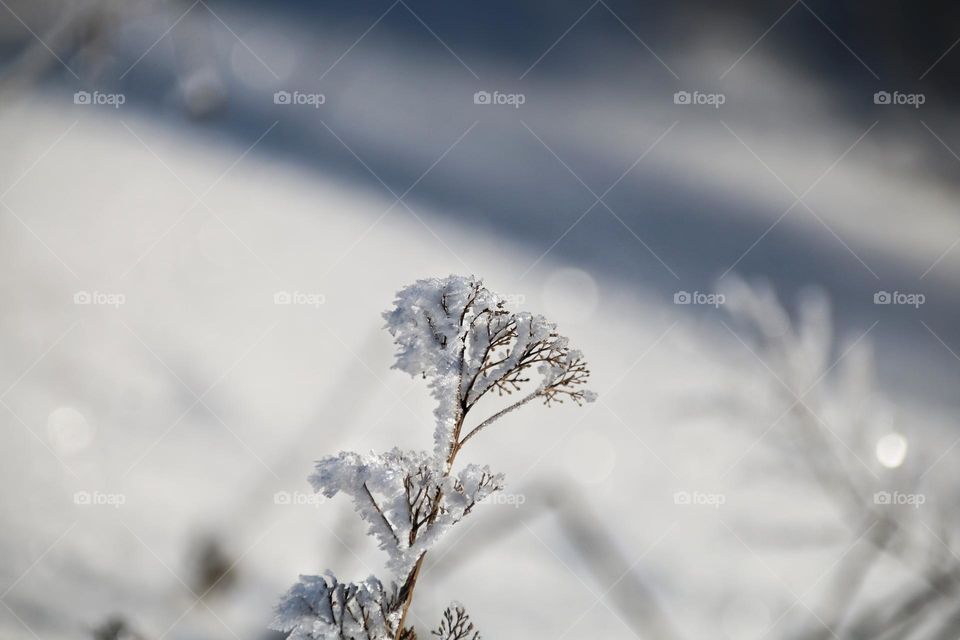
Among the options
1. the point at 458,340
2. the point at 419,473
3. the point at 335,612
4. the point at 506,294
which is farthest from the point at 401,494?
the point at 506,294

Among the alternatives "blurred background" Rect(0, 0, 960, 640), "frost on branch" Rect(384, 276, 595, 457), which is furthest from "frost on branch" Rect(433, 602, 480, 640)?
"frost on branch" Rect(384, 276, 595, 457)

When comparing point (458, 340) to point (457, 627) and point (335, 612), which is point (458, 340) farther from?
point (457, 627)

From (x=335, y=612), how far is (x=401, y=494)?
0.58 metres

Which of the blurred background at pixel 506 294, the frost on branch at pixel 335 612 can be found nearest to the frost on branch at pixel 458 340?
the frost on branch at pixel 335 612

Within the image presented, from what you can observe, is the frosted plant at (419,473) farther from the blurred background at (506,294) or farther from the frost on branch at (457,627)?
the blurred background at (506,294)

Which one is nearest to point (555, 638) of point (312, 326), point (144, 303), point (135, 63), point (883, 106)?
point (312, 326)

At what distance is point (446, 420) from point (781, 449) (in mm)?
2726

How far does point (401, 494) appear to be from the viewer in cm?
240

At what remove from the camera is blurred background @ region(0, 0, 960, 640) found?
12.2 ft

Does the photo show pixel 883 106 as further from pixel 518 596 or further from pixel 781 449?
pixel 518 596

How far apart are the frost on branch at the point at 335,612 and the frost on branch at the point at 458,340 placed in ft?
2.27

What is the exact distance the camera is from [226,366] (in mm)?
3795

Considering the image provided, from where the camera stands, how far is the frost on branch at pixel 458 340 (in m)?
2.45

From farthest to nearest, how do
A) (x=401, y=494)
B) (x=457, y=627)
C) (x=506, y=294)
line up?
(x=506, y=294) < (x=457, y=627) < (x=401, y=494)
